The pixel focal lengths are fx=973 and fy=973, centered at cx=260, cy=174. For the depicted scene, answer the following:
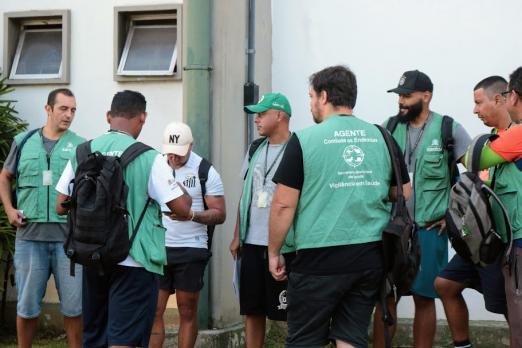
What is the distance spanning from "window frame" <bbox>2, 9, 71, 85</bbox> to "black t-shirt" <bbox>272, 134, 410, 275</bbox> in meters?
4.58

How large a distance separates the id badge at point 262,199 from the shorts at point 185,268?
69 centimetres

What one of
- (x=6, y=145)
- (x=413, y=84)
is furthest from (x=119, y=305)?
Result: (x=6, y=145)

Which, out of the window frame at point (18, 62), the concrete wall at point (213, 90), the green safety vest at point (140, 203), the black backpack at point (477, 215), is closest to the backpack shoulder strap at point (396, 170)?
the black backpack at point (477, 215)

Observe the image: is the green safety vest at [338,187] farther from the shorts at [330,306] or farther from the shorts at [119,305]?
the shorts at [119,305]

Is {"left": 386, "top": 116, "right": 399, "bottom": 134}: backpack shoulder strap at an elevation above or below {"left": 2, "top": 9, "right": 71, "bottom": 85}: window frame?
below

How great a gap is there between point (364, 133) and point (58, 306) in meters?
4.95

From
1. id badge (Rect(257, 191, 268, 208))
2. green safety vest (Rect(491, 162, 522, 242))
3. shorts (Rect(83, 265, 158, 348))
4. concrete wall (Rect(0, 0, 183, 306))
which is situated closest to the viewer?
shorts (Rect(83, 265, 158, 348))

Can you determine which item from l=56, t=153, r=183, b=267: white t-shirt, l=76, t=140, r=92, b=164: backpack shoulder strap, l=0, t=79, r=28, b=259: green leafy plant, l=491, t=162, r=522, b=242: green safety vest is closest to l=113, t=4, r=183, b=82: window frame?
l=0, t=79, r=28, b=259: green leafy plant

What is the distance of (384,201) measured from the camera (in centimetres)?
573

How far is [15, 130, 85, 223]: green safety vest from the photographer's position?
26.3ft

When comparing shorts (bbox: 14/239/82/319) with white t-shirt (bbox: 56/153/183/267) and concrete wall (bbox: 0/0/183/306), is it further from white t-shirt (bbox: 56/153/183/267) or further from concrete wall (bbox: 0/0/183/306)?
white t-shirt (bbox: 56/153/183/267)

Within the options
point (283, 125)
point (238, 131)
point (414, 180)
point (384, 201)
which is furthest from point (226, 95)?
point (384, 201)

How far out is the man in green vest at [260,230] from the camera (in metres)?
7.51

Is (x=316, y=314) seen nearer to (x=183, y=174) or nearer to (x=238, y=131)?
(x=183, y=174)
